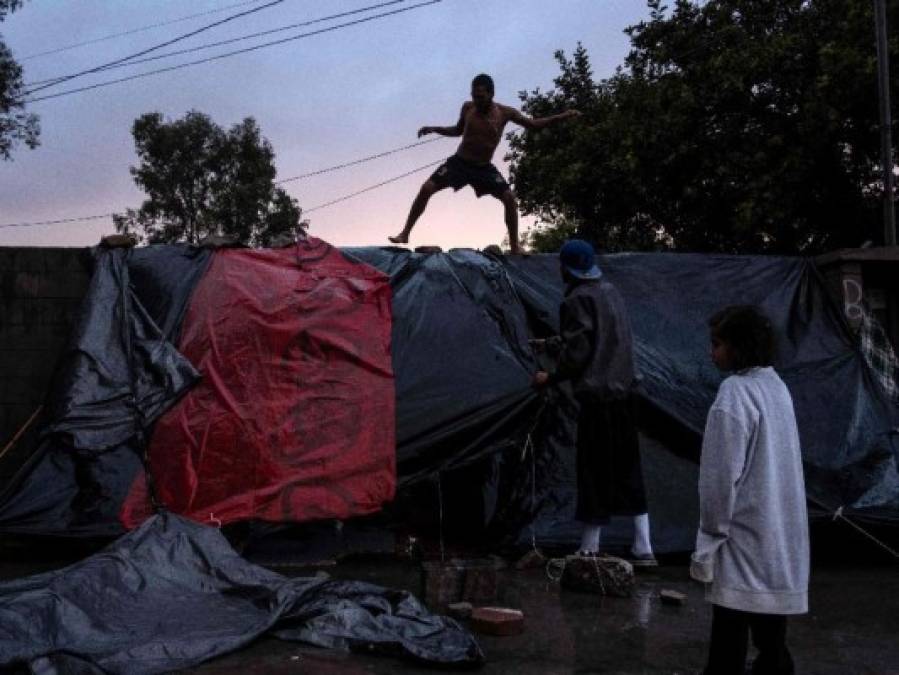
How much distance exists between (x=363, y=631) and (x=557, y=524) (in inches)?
85.5

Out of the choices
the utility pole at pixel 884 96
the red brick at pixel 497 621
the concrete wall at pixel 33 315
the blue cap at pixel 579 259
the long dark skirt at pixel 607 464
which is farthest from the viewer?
the utility pole at pixel 884 96

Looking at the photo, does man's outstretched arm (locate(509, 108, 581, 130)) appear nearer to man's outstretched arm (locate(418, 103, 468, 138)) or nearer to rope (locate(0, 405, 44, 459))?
man's outstretched arm (locate(418, 103, 468, 138))

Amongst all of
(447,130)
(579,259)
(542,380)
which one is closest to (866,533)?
(542,380)

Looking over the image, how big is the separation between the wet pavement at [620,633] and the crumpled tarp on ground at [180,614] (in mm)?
110

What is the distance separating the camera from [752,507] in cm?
285

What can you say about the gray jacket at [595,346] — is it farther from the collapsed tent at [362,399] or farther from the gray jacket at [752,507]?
the gray jacket at [752,507]

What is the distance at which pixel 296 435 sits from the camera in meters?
5.84

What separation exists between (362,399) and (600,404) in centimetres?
164

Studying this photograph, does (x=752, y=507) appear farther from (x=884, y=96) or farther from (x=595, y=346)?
(x=884, y=96)

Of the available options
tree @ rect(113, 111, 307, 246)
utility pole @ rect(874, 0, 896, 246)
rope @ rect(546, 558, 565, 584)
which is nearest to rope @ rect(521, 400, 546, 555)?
rope @ rect(546, 558, 565, 584)

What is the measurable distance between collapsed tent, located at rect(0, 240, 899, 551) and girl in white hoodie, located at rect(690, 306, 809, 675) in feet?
9.67

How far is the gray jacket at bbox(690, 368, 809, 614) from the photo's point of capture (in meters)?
2.82

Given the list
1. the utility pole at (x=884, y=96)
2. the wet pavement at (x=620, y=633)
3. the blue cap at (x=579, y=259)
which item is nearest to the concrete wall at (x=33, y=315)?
the wet pavement at (x=620, y=633)

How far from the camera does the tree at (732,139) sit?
54.0 ft
